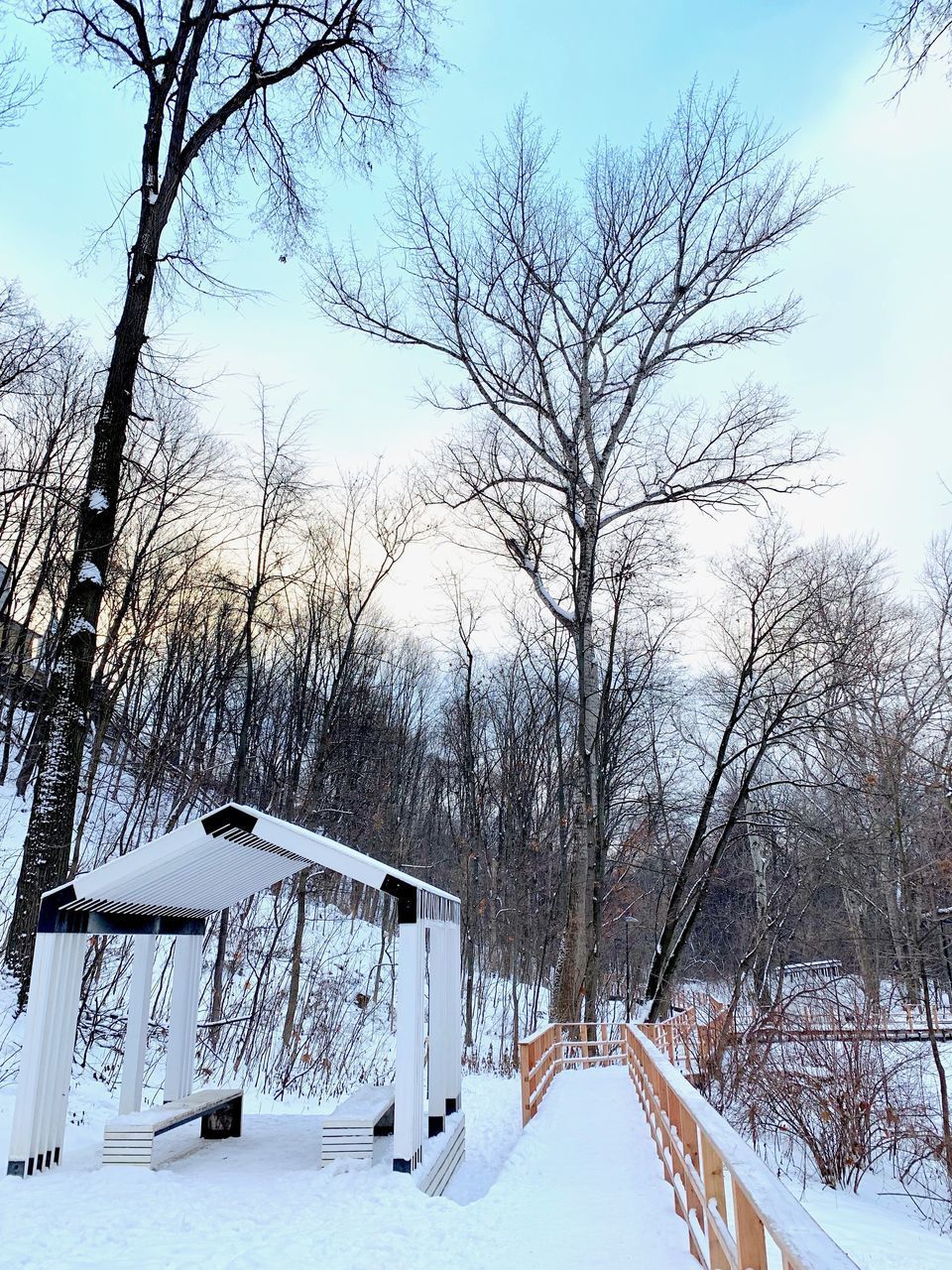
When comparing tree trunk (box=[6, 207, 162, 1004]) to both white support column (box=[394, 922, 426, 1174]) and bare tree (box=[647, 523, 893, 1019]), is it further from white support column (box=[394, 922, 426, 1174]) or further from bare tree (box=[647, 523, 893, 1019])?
bare tree (box=[647, 523, 893, 1019])

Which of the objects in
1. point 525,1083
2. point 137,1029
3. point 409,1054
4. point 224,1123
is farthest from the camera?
point 525,1083

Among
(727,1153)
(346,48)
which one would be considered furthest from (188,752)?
(727,1153)

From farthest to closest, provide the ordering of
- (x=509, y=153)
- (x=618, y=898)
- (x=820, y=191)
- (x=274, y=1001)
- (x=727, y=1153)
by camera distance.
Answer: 1. (x=618, y=898)
2. (x=509, y=153)
3. (x=820, y=191)
4. (x=274, y=1001)
5. (x=727, y=1153)

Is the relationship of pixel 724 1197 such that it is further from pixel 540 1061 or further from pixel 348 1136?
pixel 540 1061

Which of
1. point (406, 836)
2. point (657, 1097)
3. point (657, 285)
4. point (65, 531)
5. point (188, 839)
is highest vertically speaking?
point (657, 285)

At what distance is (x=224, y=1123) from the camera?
8.26 meters

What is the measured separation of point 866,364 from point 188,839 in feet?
31.0

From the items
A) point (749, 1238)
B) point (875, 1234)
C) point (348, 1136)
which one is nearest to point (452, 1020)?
point (348, 1136)

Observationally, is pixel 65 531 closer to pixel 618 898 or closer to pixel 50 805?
pixel 50 805

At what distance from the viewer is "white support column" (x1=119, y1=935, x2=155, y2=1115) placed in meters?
7.98

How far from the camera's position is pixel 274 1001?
14273 millimetres

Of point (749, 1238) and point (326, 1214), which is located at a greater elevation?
point (749, 1238)

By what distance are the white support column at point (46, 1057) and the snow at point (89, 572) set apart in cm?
383

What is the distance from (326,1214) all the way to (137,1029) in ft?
10.5
